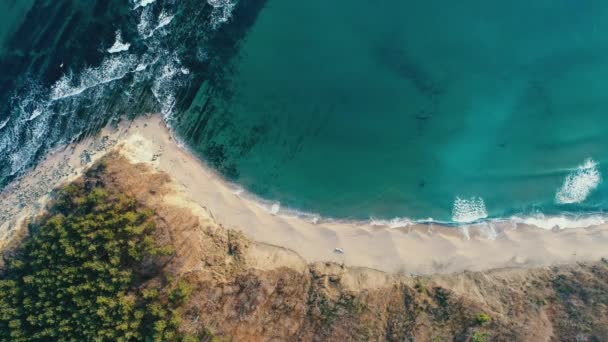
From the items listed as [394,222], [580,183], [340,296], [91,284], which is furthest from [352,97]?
[91,284]

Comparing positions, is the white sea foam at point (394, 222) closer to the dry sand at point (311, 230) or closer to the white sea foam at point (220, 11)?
the dry sand at point (311, 230)

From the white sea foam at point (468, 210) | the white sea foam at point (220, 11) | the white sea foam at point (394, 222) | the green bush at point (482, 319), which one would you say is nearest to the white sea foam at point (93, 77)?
the white sea foam at point (220, 11)

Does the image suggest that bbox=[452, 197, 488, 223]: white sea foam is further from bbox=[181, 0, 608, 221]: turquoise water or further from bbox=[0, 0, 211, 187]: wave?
bbox=[0, 0, 211, 187]: wave

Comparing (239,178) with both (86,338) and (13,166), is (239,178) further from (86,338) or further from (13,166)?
(13,166)

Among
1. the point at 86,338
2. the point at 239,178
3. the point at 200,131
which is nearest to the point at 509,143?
the point at 239,178

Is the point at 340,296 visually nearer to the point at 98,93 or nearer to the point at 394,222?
the point at 394,222

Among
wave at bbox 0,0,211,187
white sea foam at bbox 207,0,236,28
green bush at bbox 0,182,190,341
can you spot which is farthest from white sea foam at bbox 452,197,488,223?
wave at bbox 0,0,211,187
